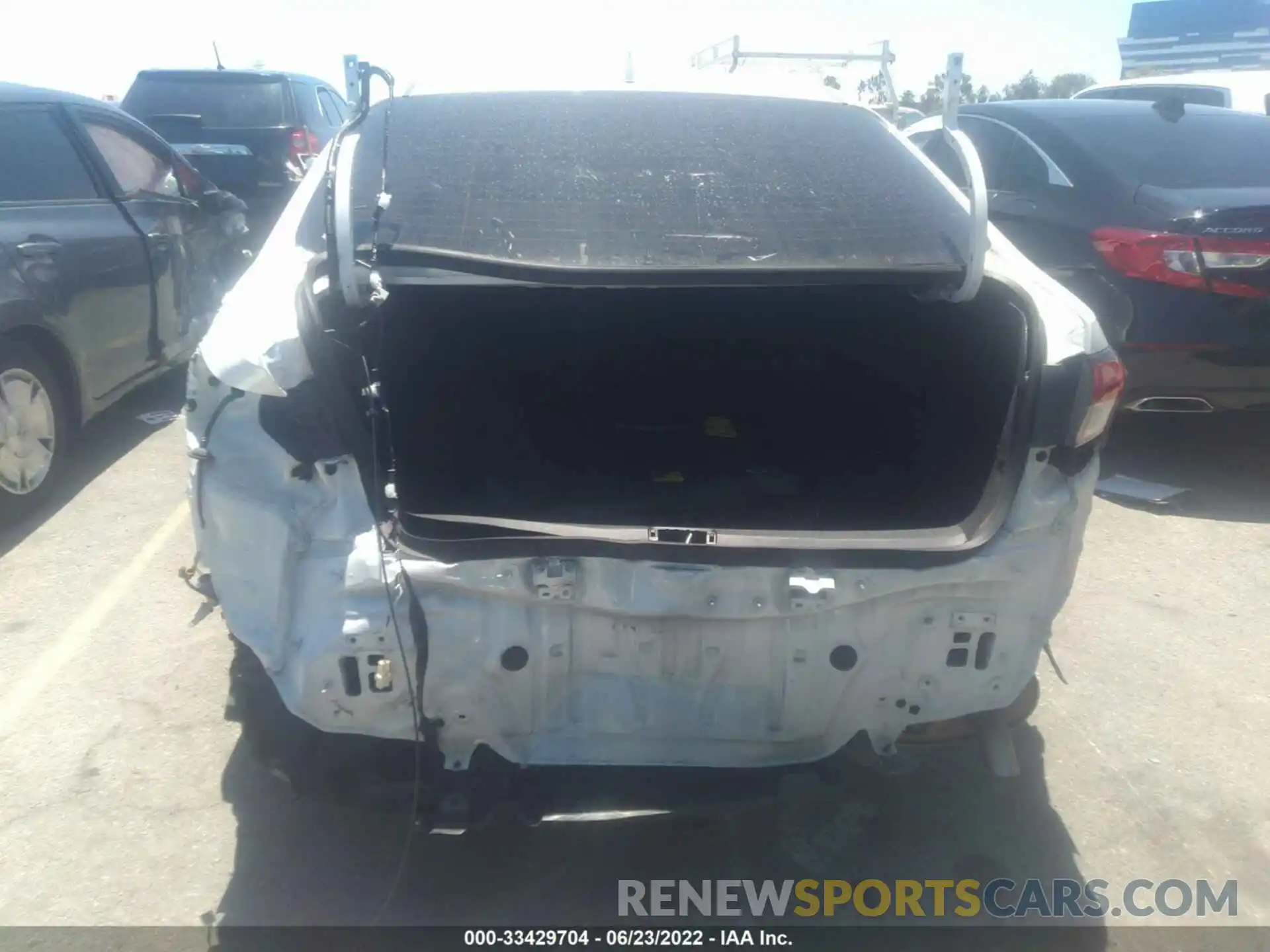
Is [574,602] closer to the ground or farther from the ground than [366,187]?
closer to the ground

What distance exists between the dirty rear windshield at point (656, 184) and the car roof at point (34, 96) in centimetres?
277

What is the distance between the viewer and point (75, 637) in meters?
3.67

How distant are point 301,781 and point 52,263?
128 inches

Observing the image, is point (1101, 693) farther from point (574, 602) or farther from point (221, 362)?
point (221, 362)

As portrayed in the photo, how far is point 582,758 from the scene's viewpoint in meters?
2.25

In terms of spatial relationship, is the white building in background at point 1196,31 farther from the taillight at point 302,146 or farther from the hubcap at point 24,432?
the hubcap at point 24,432

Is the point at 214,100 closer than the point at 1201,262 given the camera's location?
No

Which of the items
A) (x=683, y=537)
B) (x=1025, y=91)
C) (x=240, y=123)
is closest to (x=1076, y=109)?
(x=683, y=537)

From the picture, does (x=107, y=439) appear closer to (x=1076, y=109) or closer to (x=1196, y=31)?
(x=1076, y=109)

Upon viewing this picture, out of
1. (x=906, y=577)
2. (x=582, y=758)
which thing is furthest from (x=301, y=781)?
(x=906, y=577)

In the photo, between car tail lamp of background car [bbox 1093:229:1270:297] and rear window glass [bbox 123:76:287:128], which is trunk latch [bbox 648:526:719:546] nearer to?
car tail lamp of background car [bbox 1093:229:1270:297]

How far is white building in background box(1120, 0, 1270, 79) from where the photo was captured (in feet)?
212

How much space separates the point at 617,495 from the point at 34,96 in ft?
13.4

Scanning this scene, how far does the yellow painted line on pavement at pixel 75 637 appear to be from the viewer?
3301mm
